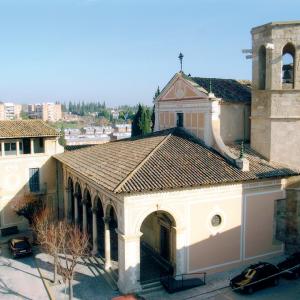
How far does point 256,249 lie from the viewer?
72.3 ft

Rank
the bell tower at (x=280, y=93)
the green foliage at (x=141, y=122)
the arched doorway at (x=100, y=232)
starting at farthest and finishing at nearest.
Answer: the green foliage at (x=141, y=122), the arched doorway at (x=100, y=232), the bell tower at (x=280, y=93)

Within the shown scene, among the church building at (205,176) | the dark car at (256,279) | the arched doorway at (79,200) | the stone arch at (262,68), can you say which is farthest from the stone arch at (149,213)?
the stone arch at (262,68)

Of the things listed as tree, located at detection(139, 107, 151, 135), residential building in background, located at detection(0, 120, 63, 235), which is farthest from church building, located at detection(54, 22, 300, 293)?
tree, located at detection(139, 107, 151, 135)

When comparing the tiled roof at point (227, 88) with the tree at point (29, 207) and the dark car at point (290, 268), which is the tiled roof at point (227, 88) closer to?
the dark car at point (290, 268)

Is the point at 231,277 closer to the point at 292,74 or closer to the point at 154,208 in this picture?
the point at 154,208

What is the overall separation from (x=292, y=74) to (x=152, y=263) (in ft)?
48.2

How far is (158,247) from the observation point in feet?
78.4

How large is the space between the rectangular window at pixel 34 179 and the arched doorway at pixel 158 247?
434 inches

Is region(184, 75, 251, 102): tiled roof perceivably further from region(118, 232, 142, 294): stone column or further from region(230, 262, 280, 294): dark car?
region(118, 232, 142, 294): stone column

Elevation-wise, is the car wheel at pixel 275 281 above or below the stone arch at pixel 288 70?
below

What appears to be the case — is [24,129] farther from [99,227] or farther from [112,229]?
[112,229]

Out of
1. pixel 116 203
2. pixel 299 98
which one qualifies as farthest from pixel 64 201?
pixel 299 98

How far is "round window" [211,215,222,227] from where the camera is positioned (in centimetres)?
2055

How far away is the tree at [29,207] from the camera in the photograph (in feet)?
91.6
